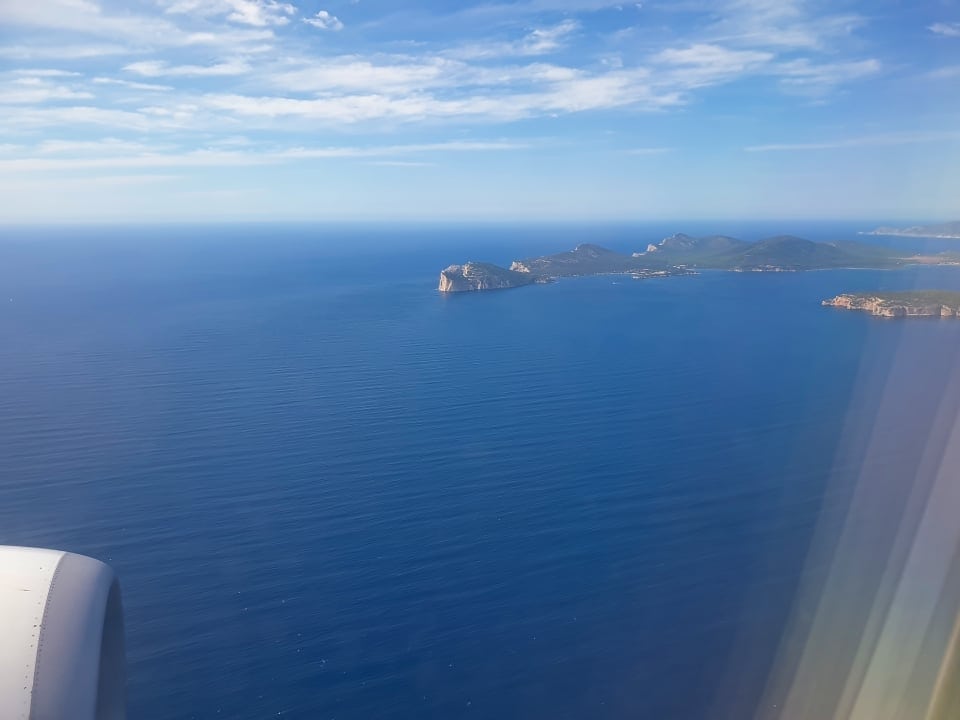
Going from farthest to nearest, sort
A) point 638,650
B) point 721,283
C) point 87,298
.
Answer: point 721,283, point 87,298, point 638,650

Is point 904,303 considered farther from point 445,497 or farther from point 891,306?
point 445,497

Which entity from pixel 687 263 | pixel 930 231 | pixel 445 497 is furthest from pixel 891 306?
pixel 445 497

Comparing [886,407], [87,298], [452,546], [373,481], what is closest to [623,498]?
[452,546]

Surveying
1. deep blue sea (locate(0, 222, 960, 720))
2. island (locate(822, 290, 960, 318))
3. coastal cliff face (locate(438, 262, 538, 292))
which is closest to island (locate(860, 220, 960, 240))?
island (locate(822, 290, 960, 318))

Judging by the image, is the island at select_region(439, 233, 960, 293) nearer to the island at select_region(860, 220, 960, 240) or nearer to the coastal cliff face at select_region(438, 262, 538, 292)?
the coastal cliff face at select_region(438, 262, 538, 292)

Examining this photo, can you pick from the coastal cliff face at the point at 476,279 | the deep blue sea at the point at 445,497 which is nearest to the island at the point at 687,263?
the coastal cliff face at the point at 476,279

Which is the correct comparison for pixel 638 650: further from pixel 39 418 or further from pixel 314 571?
pixel 39 418
